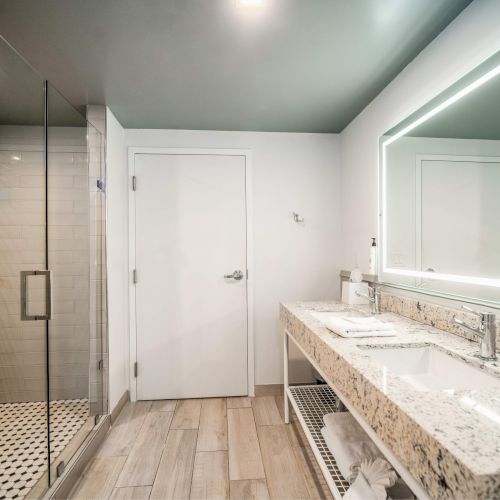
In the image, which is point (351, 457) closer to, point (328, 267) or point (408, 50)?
point (328, 267)

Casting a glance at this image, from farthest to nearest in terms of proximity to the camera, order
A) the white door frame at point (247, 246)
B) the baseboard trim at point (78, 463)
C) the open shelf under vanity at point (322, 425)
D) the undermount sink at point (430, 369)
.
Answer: the white door frame at point (247, 246) → the baseboard trim at point (78, 463) → the undermount sink at point (430, 369) → the open shelf under vanity at point (322, 425)

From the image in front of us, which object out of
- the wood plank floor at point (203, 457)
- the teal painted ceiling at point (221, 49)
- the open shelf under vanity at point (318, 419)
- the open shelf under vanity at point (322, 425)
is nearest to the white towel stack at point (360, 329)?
the open shelf under vanity at point (322, 425)

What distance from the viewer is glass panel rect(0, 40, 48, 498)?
153 cm

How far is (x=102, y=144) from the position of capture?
207cm

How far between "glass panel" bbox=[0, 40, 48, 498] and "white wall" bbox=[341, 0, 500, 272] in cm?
195

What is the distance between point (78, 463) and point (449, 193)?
2.30 m

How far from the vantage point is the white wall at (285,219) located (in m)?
2.53

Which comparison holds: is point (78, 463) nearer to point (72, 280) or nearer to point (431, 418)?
point (72, 280)

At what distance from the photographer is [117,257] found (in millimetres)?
2260

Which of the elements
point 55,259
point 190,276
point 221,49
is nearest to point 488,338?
point 221,49

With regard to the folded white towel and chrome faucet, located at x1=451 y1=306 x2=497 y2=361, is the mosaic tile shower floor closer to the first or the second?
the folded white towel

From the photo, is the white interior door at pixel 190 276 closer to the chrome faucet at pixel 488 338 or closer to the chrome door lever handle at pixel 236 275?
the chrome door lever handle at pixel 236 275

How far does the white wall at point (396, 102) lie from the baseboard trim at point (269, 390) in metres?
1.16

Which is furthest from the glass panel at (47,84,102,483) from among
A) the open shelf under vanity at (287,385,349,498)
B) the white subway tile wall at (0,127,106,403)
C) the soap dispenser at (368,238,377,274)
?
the soap dispenser at (368,238,377,274)
